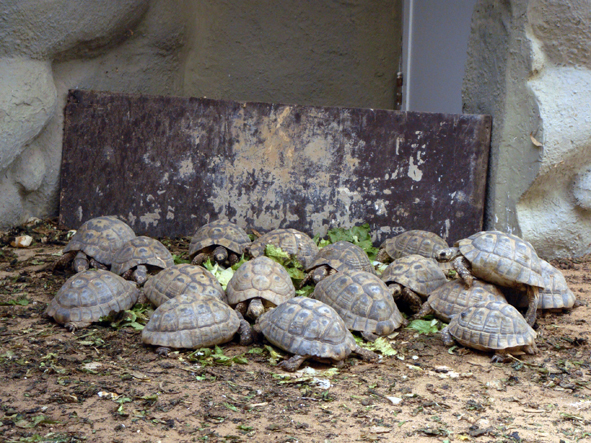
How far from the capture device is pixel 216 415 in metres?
3.03

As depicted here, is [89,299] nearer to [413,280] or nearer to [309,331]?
[309,331]

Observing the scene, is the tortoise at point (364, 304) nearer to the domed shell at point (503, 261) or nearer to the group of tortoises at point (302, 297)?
the group of tortoises at point (302, 297)

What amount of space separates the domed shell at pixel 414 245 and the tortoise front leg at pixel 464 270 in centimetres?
95

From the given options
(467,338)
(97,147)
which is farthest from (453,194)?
(97,147)

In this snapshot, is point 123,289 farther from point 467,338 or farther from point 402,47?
point 402,47

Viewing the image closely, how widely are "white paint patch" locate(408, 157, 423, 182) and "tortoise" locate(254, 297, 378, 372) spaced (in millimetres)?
2839

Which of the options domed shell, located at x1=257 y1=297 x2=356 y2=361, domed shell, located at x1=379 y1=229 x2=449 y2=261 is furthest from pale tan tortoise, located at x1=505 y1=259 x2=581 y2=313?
domed shell, located at x1=257 y1=297 x2=356 y2=361

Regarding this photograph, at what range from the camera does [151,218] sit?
6312 mm

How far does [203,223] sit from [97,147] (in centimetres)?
138

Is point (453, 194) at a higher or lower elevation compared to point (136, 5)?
lower

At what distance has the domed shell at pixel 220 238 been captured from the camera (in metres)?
5.53

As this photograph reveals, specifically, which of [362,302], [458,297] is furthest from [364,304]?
[458,297]

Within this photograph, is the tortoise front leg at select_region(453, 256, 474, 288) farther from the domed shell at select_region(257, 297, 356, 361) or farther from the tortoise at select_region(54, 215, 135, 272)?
the tortoise at select_region(54, 215, 135, 272)

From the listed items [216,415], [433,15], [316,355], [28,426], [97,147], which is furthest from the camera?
[433,15]
